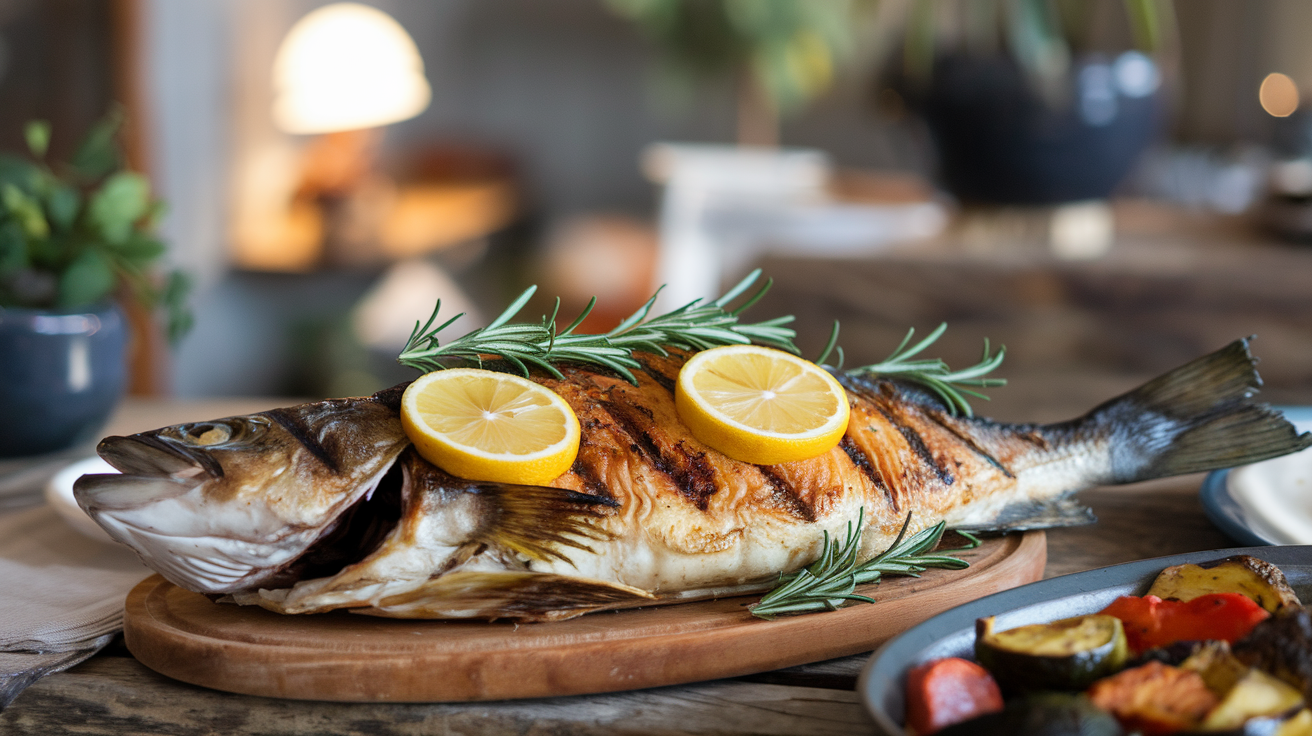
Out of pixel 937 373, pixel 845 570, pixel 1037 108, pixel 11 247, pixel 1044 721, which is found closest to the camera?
pixel 1044 721

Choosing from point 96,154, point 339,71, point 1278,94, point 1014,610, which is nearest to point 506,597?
point 1014,610

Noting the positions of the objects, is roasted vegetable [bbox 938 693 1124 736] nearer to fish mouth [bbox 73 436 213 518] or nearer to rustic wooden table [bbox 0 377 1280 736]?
rustic wooden table [bbox 0 377 1280 736]

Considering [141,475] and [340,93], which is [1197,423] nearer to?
[141,475]

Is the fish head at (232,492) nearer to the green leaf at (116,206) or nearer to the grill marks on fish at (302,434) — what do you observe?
the grill marks on fish at (302,434)

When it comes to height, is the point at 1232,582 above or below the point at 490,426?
below

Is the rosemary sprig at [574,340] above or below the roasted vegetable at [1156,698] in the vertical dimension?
above

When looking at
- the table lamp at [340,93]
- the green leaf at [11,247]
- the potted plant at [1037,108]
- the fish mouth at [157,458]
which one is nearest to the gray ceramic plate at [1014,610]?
the fish mouth at [157,458]

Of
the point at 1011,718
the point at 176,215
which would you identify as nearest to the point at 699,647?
the point at 1011,718
